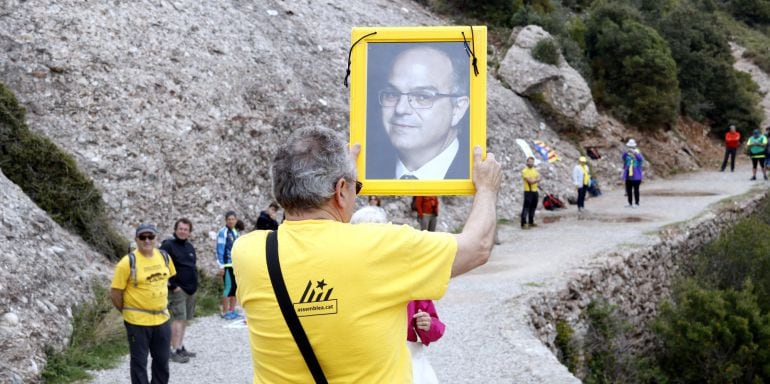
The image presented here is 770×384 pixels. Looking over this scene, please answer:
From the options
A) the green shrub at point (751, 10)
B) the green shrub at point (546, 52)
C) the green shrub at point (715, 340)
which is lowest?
the green shrub at point (715, 340)

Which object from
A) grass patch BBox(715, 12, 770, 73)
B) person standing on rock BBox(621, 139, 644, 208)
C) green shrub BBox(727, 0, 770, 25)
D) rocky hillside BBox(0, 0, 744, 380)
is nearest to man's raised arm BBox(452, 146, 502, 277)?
rocky hillside BBox(0, 0, 744, 380)

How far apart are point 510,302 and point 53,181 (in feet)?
22.1

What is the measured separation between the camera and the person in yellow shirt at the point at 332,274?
269 centimetres

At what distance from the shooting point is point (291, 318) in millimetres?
2703

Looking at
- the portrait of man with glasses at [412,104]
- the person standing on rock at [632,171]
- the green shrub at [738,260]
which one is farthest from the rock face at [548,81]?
the portrait of man with glasses at [412,104]

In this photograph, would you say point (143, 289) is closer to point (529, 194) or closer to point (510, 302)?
point (510, 302)

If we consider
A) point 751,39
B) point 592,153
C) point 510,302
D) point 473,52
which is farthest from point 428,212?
point 751,39

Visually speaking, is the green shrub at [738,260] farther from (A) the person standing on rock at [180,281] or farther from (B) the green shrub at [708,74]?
(B) the green shrub at [708,74]

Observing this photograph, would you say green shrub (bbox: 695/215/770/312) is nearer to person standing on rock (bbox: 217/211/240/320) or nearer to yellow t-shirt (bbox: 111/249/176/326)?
person standing on rock (bbox: 217/211/240/320)

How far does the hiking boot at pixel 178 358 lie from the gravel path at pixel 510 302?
2.4 inches

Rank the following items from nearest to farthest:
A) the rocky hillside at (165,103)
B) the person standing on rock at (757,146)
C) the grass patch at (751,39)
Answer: the rocky hillside at (165,103), the person standing on rock at (757,146), the grass patch at (751,39)

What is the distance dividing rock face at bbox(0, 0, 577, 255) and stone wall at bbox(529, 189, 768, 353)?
13.5 ft

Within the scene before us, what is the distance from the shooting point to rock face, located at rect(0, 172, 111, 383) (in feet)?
26.8

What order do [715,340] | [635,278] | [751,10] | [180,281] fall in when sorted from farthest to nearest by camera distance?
[751,10], [635,278], [715,340], [180,281]
